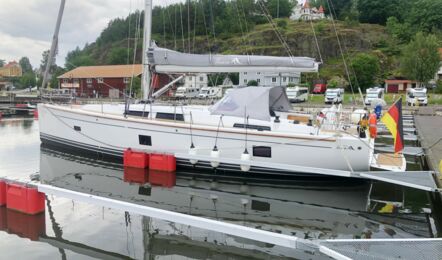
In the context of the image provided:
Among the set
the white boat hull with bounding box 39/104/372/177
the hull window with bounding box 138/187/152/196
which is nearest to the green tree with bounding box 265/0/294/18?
the white boat hull with bounding box 39/104/372/177

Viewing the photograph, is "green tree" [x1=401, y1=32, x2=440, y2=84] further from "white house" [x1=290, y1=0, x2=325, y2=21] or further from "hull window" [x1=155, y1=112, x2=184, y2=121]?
"hull window" [x1=155, y1=112, x2=184, y2=121]

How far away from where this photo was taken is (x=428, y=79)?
51125mm

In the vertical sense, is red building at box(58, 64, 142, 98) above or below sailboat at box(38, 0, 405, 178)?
above

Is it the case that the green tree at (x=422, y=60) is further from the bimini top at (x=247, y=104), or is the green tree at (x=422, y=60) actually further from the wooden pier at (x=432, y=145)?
the bimini top at (x=247, y=104)

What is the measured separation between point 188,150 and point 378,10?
90.9m

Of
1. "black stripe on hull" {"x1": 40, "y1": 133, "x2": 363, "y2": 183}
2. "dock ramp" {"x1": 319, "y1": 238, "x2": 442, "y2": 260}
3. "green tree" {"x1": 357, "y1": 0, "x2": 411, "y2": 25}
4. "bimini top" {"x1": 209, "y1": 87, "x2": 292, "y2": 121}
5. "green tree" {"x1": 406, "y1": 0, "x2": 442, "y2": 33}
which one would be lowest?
"black stripe on hull" {"x1": 40, "y1": 133, "x2": 363, "y2": 183}

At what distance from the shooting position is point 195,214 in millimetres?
8938

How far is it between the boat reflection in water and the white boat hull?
0.73 m

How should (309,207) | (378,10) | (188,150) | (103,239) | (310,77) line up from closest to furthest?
1. (103,239)
2. (309,207)
3. (188,150)
4. (310,77)
5. (378,10)

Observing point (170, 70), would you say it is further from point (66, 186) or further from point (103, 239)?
point (103, 239)

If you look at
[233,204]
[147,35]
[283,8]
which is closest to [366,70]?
[147,35]

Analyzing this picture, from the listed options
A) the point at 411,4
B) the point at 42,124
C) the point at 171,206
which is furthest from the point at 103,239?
the point at 411,4

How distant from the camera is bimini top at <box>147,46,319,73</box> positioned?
12.4 metres

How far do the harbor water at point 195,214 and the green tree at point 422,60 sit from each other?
4170cm
